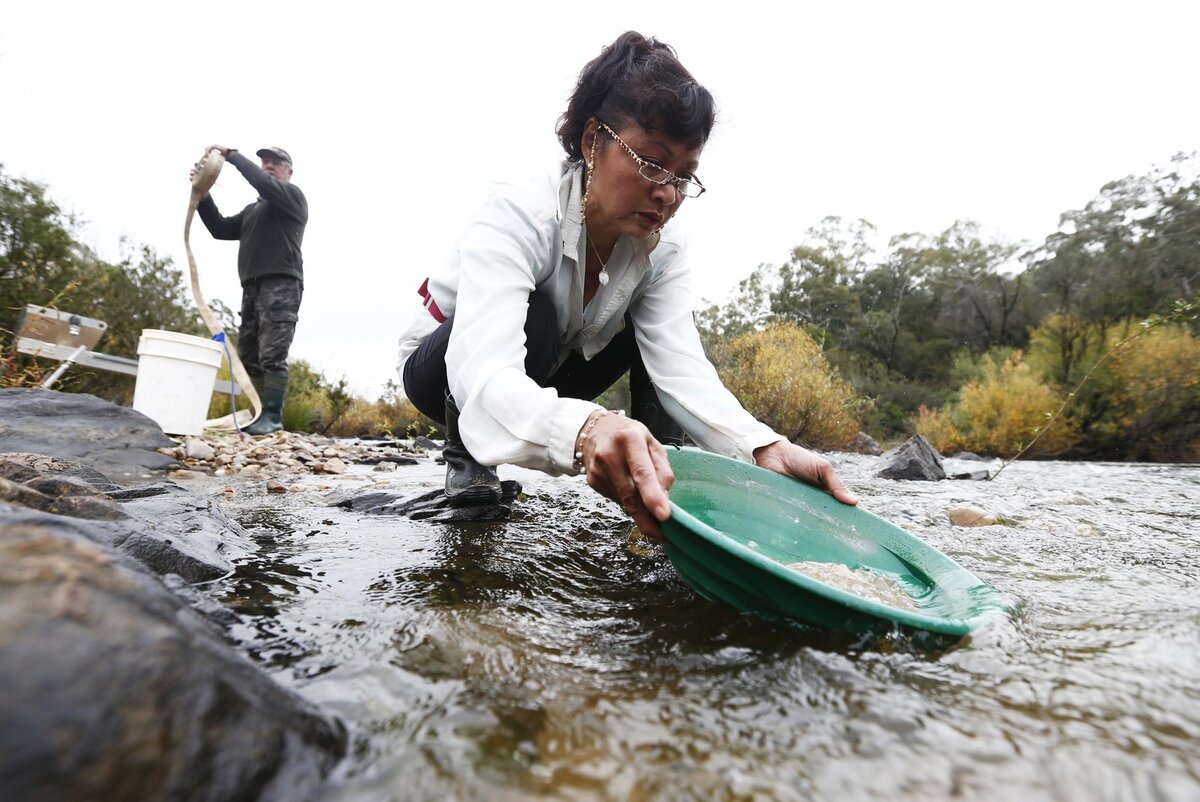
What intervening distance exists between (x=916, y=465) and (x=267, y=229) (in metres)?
5.95

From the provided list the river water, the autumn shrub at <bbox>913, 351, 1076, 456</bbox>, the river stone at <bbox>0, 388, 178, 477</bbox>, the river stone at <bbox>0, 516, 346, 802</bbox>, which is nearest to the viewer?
the river stone at <bbox>0, 516, 346, 802</bbox>

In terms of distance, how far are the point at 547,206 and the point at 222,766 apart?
160 centimetres

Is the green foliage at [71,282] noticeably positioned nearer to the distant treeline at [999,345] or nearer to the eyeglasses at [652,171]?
the distant treeline at [999,345]

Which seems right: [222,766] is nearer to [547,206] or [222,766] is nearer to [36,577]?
[36,577]

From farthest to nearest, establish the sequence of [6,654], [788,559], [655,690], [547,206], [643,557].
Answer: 1. [547,206]
2. [643,557]
3. [788,559]
4. [655,690]
5. [6,654]

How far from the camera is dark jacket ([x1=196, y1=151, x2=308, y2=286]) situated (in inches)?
199

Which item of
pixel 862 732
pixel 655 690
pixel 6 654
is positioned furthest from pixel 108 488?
pixel 862 732

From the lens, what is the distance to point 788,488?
1.63 meters

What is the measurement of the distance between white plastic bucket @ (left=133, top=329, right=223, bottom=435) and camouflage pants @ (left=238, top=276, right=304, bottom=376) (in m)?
0.90

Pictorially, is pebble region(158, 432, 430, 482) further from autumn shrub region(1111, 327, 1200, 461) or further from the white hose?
autumn shrub region(1111, 327, 1200, 461)

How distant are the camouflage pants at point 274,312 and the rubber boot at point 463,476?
361 centimetres

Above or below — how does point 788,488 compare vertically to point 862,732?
above

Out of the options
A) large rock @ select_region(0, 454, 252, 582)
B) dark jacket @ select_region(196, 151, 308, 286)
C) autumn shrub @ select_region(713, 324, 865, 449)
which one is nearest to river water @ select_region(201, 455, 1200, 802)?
large rock @ select_region(0, 454, 252, 582)

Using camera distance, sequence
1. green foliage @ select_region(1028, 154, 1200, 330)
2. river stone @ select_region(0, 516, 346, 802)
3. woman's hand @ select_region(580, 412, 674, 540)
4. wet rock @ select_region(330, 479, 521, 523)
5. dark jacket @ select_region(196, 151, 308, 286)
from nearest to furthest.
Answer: river stone @ select_region(0, 516, 346, 802)
woman's hand @ select_region(580, 412, 674, 540)
wet rock @ select_region(330, 479, 521, 523)
dark jacket @ select_region(196, 151, 308, 286)
green foliage @ select_region(1028, 154, 1200, 330)
